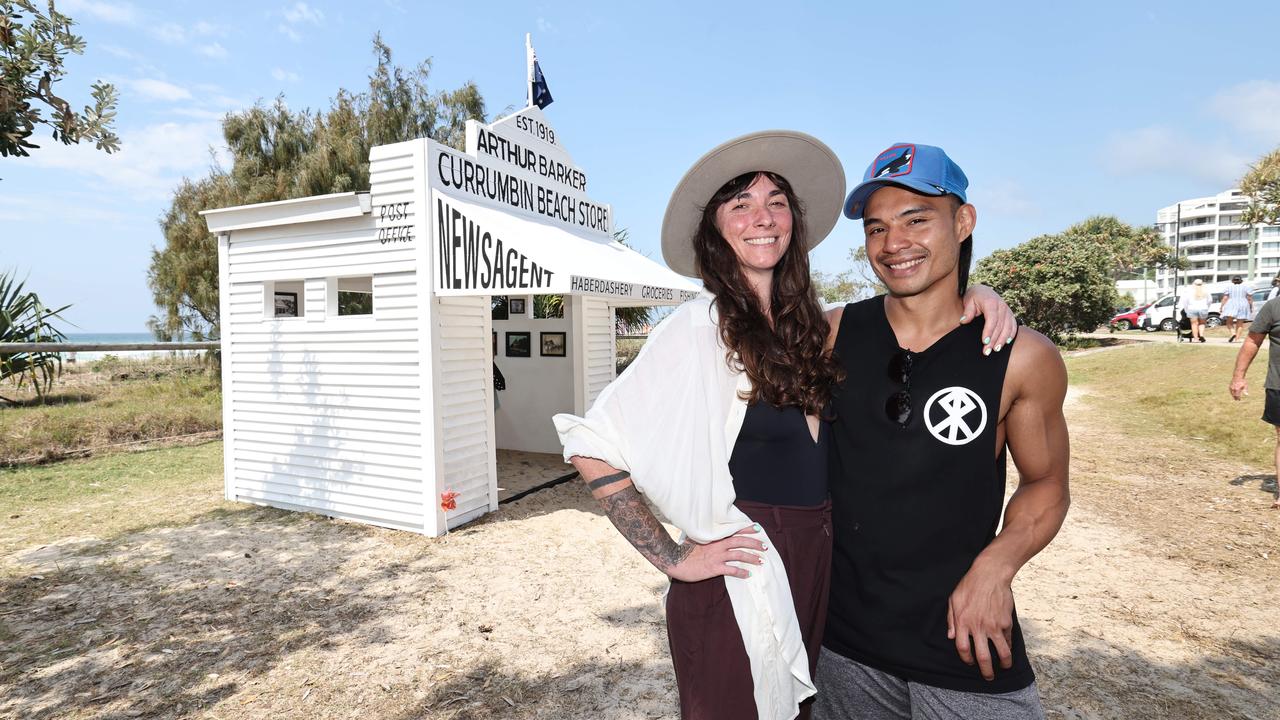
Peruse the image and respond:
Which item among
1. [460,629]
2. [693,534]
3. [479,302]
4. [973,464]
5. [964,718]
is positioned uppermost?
[479,302]

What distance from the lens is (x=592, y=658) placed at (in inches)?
164

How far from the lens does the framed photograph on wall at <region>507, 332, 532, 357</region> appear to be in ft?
35.7

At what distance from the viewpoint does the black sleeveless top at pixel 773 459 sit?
170 centimetres

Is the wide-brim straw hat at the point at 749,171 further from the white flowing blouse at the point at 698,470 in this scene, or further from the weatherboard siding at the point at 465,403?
the weatherboard siding at the point at 465,403

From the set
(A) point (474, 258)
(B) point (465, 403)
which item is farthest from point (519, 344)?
(A) point (474, 258)

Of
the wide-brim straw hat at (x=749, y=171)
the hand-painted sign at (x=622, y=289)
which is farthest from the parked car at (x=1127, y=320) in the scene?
the wide-brim straw hat at (x=749, y=171)

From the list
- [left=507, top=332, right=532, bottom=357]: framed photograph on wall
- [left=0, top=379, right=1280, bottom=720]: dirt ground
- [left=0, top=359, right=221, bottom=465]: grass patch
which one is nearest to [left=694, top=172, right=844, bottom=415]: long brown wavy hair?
[left=0, top=379, right=1280, bottom=720]: dirt ground

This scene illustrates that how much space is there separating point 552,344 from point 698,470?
366 inches

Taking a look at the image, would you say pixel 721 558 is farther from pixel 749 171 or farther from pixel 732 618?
pixel 749 171

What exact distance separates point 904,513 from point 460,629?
3869mm

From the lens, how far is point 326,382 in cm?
698

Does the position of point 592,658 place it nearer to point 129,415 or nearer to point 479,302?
point 479,302

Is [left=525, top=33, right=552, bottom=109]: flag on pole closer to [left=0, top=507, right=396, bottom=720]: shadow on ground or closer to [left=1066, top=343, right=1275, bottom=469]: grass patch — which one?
[left=0, top=507, right=396, bottom=720]: shadow on ground

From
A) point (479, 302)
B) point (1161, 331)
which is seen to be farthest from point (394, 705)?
point (1161, 331)
